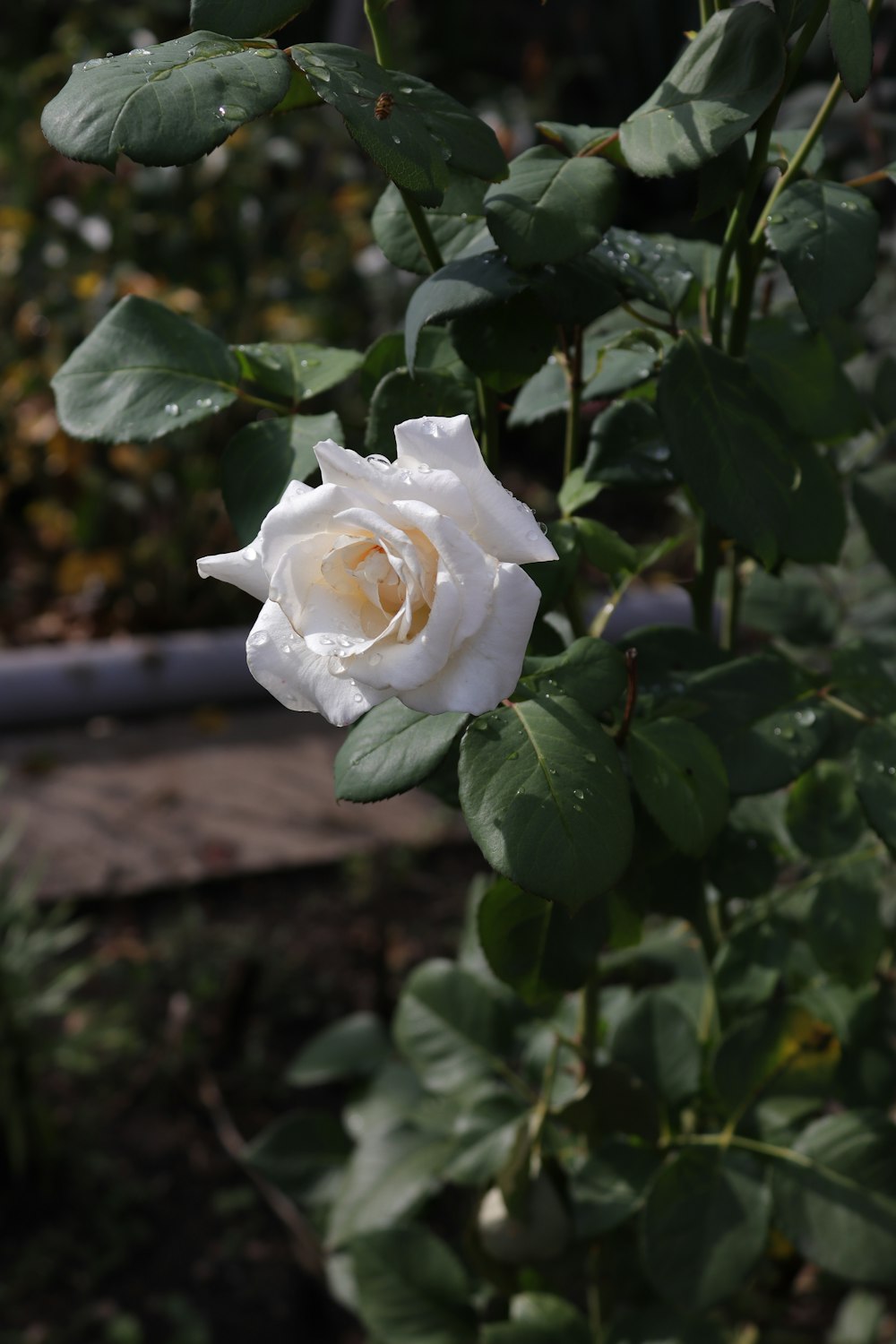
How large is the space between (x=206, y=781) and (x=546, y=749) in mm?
2179

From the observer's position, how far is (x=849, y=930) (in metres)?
0.95

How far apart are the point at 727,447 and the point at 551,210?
0.16 m

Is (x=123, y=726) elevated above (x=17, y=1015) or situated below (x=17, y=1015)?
below

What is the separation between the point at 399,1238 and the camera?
124cm

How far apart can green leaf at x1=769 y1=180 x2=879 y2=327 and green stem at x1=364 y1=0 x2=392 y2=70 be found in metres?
0.24

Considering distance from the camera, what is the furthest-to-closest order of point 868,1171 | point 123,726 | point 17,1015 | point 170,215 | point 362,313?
1. point 362,313
2. point 170,215
3. point 123,726
4. point 17,1015
5. point 868,1171

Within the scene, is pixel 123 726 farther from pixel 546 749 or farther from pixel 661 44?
pixel 661 44

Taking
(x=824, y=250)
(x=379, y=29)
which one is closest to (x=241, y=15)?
(x=379, y=29)

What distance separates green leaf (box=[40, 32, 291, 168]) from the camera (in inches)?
→ 22.5

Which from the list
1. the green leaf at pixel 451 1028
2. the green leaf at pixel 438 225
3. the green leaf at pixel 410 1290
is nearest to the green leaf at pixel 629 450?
the green leaf at pixel 438 225

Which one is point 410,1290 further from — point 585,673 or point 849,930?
point 585,673

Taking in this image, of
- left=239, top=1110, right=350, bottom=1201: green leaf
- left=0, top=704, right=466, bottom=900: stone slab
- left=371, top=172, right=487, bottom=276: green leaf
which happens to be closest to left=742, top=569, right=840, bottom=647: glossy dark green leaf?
left=371, top=172, right=487, bottom=276: green leaf

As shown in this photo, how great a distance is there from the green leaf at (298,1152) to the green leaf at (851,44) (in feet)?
4.12

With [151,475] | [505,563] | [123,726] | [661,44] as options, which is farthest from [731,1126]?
[661,44]
